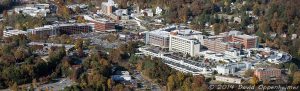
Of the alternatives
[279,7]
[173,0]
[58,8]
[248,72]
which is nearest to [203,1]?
[173,0]

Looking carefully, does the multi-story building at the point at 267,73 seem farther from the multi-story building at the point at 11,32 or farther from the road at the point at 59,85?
the multi-story building at the point at 11,32

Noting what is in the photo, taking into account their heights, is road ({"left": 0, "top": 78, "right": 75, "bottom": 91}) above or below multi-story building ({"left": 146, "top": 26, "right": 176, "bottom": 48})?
below

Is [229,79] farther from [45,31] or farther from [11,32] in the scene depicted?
[11,32]

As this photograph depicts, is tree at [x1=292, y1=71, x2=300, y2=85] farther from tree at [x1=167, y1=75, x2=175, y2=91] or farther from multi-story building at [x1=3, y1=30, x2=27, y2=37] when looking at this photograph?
multi-story building at [x1=3, y1=30, x2=27, y2=37]

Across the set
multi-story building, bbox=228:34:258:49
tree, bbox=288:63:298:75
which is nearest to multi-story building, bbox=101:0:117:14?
multi-story building, bbox=228:34:258:49

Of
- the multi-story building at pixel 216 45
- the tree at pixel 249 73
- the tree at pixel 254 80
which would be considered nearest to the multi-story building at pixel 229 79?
the tree at pixel 254 80

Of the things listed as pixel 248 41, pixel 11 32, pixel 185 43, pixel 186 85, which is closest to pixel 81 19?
pixel 11 32

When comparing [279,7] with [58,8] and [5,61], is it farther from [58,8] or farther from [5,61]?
[5,61]
